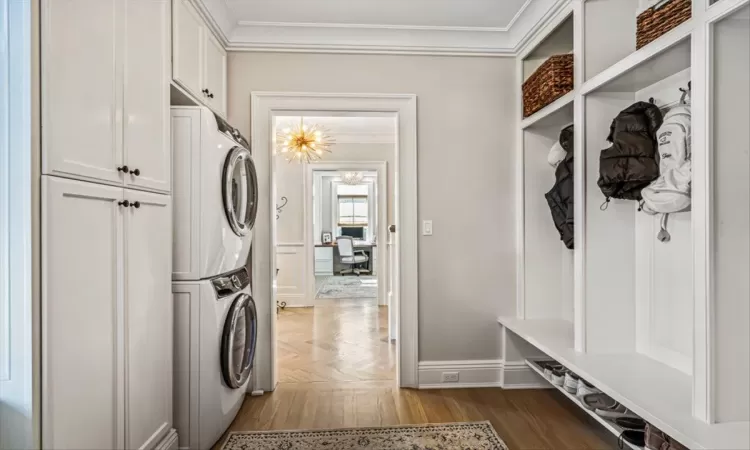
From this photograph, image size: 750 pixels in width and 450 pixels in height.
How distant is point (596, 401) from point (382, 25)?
258cm

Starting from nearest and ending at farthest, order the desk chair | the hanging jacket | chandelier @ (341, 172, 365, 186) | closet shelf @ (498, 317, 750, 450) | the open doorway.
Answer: closet shelf @ (498, 317, 750, 450), the hanging jacket, the open doorway, the desk chair, chandelier @ (341, 172, 365, 186)

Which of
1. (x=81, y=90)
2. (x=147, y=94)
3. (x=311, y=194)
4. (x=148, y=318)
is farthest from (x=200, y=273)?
(x=311, y=194)

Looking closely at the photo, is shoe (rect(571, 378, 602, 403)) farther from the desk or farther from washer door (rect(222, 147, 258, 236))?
the desk

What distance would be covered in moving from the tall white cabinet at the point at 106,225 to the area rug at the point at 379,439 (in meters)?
0.44

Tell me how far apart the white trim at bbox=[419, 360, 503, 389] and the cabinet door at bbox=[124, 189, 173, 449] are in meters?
1.64

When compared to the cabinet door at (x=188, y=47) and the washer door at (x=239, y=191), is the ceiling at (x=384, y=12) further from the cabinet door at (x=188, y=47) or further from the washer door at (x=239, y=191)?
the washer door at (x=239, y=191)

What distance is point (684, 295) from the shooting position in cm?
176

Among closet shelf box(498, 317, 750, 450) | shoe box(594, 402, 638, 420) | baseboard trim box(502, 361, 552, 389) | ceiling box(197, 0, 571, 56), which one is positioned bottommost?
baseboard trim box(502, 361, 552, 389)

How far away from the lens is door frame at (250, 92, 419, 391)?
105 inches

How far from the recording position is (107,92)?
54.2 inches

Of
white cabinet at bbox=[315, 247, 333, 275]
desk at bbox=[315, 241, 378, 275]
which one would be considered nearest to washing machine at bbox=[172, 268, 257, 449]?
desk at bbox=[315, 241, 378, 275]

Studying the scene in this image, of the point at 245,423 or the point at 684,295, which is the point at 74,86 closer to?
the point at 245,423

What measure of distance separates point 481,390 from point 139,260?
2315 mm

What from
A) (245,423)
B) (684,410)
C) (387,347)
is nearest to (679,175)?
(684,410)
